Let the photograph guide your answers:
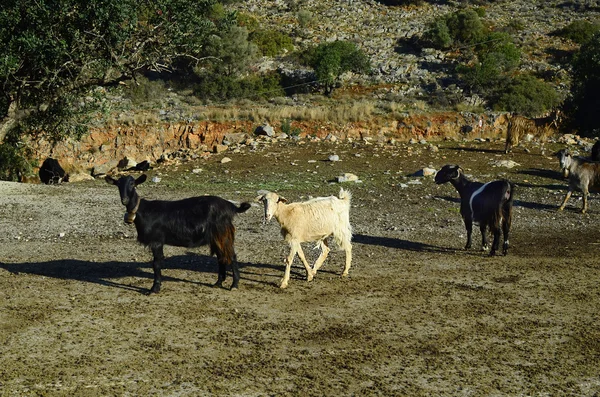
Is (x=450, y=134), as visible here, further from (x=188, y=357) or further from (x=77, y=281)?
(x=188, y=357)

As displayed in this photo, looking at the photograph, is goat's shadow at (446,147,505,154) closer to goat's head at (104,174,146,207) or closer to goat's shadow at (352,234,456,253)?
goat's shadow at (352,234,456,253)

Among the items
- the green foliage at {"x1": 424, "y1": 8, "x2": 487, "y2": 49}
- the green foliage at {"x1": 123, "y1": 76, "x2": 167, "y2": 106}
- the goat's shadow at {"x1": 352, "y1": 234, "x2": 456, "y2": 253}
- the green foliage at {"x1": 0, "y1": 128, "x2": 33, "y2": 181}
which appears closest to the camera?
the goat's shadow at {"x1": 352, "y1": 234, "x2": 456, "y2": 253}

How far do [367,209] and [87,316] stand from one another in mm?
9971

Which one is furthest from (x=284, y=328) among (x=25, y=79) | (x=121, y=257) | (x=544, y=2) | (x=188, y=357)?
(x=544, y=2)

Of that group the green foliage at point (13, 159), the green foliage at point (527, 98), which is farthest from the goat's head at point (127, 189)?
the green foliage at point (527, 98)

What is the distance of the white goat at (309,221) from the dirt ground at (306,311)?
1.75 feet

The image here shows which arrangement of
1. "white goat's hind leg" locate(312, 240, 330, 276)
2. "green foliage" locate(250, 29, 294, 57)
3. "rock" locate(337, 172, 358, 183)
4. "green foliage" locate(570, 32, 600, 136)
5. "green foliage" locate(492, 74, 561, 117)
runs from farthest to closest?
1. "green foliage" locate(250, 29, 294, 57)
2. "green foliage" locate(492, 74, 561, 117)
3. "green foliage" locate(570, 32, 600, 136)
4. "rock" locate(337, 172, 358, 183)
5. "white goat's hind leg" locate(312, 240, 330, 276)

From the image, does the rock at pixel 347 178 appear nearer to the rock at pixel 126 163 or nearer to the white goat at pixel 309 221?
the rock at pixel 126 163

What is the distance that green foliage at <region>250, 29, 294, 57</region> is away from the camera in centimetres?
5478

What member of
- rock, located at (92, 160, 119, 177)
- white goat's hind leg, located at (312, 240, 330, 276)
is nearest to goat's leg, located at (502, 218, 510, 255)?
white goat's hind leg, located at (312, 240, 330, 276)

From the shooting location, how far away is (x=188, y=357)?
Answer: 851 cm

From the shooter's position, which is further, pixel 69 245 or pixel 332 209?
pixel 69 245

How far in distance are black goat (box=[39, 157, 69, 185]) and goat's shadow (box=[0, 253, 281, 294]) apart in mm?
12526

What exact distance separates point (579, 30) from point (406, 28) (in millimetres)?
14105
